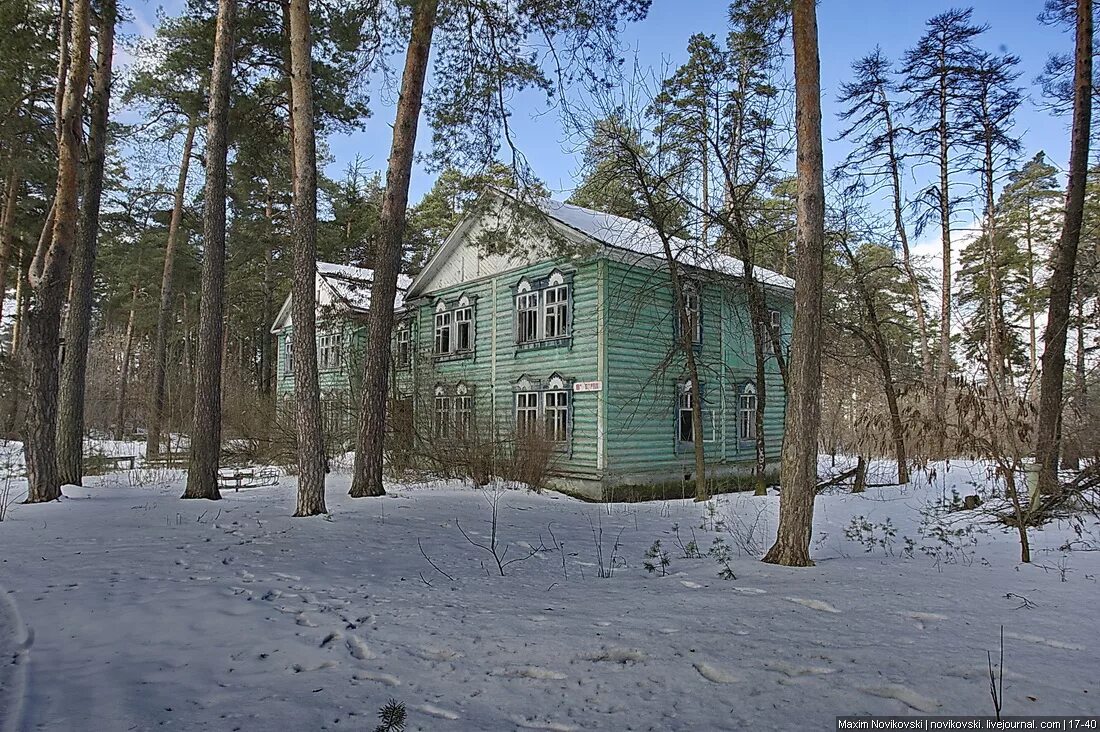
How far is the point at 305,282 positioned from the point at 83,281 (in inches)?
173

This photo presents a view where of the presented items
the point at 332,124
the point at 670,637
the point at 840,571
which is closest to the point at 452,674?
the point at 670,637

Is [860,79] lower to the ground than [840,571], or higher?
higher

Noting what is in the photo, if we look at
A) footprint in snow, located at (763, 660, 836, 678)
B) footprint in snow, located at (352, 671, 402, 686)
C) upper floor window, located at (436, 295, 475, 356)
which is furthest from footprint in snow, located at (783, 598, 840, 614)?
upper floor window, located at (436, 295, 475, 356)

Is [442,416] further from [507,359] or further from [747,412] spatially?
[747,412]

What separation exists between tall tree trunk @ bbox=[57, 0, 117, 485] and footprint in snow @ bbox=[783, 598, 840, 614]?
10.9 metres

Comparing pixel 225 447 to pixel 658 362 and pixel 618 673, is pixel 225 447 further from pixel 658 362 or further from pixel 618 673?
pixel 618 673

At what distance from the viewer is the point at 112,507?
8.43m

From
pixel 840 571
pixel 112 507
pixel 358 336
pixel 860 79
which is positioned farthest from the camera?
pixel 358 336

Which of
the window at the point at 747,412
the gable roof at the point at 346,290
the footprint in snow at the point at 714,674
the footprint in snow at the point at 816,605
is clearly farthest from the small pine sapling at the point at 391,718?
the gable roof at the point at 346,290

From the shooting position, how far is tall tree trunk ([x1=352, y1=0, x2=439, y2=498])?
33.4 feet

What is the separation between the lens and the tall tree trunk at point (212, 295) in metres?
9.71

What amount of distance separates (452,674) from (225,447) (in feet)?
58.8

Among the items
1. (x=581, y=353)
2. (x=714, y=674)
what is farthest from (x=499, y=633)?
(x=581, y=353)

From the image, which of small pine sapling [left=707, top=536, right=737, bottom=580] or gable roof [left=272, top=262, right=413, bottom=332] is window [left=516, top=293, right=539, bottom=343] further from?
small pine sapling [left=707, top=536, right=737, bottom=580]
